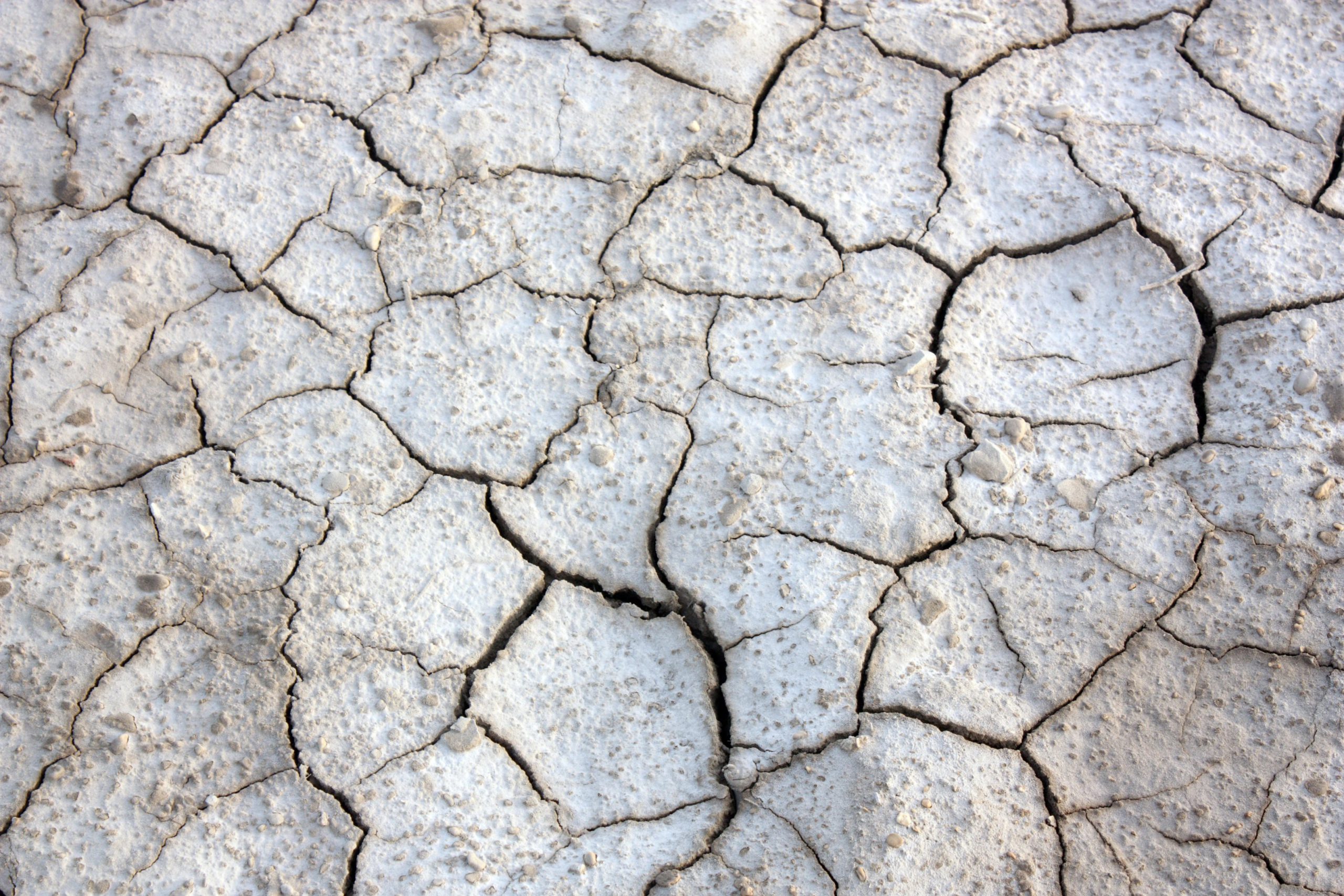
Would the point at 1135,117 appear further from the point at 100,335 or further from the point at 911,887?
the point at 100,335

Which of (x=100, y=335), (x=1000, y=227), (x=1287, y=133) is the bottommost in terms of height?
(x=100, y=335)

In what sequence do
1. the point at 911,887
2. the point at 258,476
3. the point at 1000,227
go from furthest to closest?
the point at 1000,227 → the point at 258,476 → the point at 911,887

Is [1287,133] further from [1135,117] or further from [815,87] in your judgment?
[815,87]

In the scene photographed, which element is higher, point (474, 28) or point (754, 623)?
point (474, 28)

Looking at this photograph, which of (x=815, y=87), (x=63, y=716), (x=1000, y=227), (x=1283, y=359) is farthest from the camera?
(x=815, y=87)

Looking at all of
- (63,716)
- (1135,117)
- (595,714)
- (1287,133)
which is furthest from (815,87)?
(63,716)

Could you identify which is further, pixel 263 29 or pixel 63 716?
pixel 263 29
